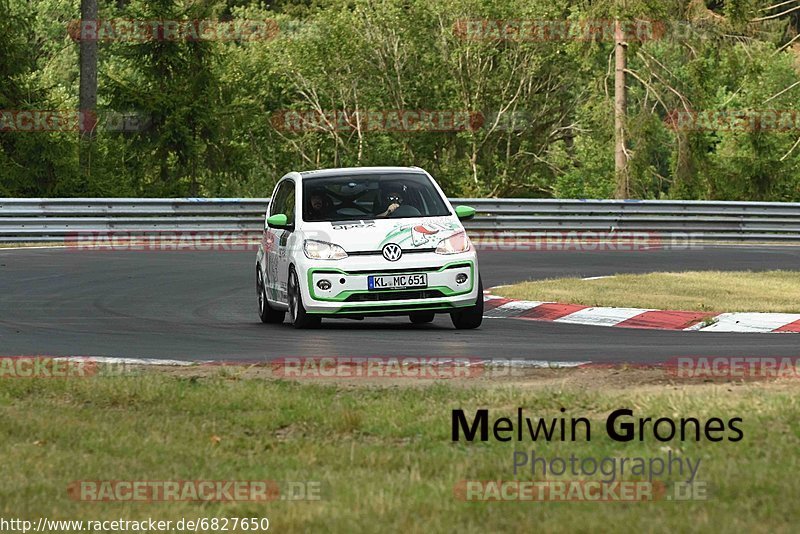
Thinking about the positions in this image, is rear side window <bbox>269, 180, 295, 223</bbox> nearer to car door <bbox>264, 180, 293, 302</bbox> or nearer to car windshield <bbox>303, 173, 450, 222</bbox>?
car door <bbox>264, 180, 293, 302</bbox>

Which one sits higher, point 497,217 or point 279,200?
point 279,200

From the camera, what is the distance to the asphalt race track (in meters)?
12.1

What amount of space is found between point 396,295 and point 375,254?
45 cm

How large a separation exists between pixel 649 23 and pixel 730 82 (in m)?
19.2

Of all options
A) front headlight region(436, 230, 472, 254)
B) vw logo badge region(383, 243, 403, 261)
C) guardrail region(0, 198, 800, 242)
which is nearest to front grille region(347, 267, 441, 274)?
vw logo badge region(383, 243, 403, 261)

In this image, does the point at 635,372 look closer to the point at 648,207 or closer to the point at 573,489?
the point at 573,489

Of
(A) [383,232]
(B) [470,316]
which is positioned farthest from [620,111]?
(A) [383,232]

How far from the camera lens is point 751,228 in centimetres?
3328

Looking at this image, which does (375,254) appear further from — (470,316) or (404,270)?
(470,316)

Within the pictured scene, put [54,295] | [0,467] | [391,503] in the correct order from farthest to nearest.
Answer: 1. [54,295]
2. [0,467]
3. [391,503]

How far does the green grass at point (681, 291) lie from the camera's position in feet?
54.4

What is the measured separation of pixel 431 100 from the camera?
50156 millimetres

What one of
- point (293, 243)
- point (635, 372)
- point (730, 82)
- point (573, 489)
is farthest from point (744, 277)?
point (730, 82)

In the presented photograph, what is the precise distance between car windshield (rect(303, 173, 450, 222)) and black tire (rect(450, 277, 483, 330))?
1.02 metres
